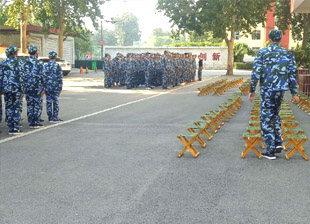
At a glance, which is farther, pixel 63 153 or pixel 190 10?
pixel 190 10

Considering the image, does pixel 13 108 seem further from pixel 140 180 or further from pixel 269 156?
pixel 269 156

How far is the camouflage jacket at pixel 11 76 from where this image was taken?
924 centimetres

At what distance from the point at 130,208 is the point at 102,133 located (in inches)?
199

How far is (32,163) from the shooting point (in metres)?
6.82

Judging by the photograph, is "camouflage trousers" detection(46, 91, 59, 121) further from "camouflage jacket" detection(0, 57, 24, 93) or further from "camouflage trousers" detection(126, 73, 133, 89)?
"camouflage trousers" detection(126, 73, 133, 89)

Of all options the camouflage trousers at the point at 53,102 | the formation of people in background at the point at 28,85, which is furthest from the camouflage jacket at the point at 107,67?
the camouflage trousers at the point at 53,102

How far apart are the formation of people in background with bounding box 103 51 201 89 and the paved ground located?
543 inches

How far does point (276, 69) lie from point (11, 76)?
18.0 ft

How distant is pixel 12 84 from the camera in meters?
9.27

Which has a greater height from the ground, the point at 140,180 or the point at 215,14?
the point at 215,14

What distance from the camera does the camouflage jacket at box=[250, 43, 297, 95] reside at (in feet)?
22.9

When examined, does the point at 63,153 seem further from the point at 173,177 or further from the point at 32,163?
the point at 173,177

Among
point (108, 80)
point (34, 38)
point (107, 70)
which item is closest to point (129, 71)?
point (107, 70)

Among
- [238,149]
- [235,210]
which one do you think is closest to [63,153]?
[238,149]
